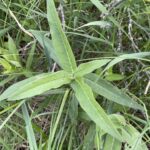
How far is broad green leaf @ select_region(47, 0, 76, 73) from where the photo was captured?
945mm

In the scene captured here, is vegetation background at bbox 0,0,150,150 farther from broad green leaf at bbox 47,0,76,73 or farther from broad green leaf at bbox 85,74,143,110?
broad green leaf at bbox 47,0,76,73

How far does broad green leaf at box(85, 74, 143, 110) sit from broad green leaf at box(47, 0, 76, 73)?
0.26 ft

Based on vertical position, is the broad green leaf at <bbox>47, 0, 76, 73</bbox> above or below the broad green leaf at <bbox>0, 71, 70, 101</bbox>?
above

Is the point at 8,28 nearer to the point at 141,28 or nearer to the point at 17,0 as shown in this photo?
the point at 17,0

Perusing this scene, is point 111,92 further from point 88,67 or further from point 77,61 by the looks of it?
point 77,61

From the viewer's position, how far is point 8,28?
1.35m

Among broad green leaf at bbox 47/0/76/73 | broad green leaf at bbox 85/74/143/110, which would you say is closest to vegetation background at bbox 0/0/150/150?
broad green leaf at bbox 85/74/143/110

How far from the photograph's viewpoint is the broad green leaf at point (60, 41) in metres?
0.94

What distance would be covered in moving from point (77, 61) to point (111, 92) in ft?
1.05

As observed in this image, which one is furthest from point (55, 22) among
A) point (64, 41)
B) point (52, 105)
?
point (52, 105)

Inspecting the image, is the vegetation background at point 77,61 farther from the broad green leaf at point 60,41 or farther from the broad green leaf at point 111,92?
the broad green leaf at point 60,41

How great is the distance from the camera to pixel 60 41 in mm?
962

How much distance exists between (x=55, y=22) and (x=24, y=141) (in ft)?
1.67

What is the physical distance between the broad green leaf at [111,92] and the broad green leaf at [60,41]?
8 centimetres
